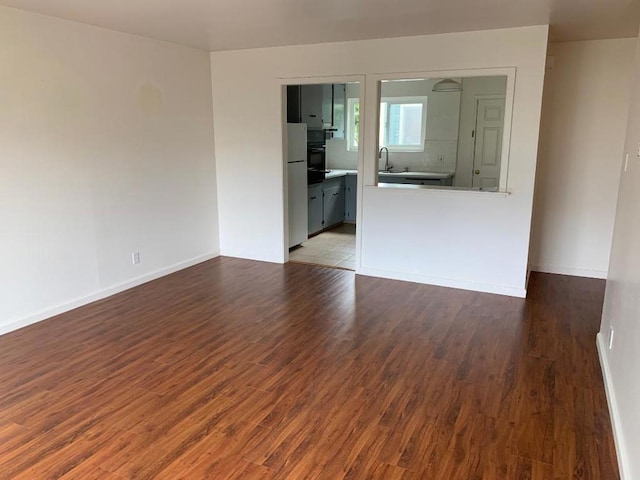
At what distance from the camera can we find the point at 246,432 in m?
2.48

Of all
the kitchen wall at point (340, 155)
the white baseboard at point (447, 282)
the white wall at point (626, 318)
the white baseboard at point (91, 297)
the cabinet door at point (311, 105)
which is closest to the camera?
the white wall at point (626, 318)

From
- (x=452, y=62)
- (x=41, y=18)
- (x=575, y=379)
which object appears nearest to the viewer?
(x=575, y=379)

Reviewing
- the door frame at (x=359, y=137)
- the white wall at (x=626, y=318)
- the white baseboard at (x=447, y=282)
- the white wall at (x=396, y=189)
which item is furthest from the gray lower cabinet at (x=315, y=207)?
the white wall at (x=626, y=318)

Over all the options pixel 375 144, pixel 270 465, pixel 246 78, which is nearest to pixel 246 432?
pixel 270 465

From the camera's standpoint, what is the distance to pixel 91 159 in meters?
4.24

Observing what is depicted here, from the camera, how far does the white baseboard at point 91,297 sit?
12.3ft

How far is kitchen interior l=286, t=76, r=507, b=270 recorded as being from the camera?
21.0ft

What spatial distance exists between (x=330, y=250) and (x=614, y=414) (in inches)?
166

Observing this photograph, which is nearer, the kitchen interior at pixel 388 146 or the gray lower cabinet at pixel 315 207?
the kitchen interior at pixel 388 146

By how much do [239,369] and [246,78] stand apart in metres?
3.50

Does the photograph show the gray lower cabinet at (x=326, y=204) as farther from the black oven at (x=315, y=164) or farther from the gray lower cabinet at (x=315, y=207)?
the black oven at (x=315, y=164)

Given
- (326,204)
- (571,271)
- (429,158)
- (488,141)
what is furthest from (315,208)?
(571,271)

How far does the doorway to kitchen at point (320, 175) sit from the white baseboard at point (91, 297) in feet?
4.22

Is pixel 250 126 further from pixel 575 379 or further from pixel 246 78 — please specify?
pixel 575 379
